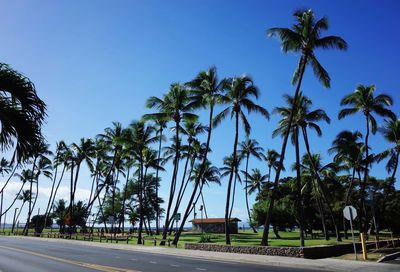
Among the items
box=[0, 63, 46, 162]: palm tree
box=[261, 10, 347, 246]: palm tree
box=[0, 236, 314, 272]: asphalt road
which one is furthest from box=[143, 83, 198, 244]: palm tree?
box=[0, 63, 46, 162]: palm tree

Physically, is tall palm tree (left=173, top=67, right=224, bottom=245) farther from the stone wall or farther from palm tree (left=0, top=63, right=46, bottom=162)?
palm tree (left=0, top=63, right=46, bottom=162)

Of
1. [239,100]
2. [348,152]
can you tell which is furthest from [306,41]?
[348,152]

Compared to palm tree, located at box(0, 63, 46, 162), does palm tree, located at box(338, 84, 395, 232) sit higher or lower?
higher

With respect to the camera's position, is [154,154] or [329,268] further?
[154,154]

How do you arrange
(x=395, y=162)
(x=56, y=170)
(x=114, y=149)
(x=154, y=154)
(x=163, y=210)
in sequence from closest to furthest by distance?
1. (x=395, y=162)
2. (x=114, y=149)
3. (x=154, y=154)
4. (x=56, y=170)
5. (x=163, y=210)

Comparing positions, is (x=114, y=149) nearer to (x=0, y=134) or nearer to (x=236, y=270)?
(x=236, y=270)

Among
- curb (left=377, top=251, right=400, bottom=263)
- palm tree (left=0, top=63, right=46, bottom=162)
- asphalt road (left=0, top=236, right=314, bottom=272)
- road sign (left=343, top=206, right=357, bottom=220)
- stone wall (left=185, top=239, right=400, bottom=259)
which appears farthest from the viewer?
stone wall (left=185, top=239, right=400, bottom=259)

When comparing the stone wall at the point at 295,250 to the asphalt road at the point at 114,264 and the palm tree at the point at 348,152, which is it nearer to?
the asphalt road at the point at 114,264

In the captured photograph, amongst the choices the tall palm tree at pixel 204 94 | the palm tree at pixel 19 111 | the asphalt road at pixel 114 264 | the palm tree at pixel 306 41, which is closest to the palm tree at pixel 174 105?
the tall palm tree at pixel 204 94

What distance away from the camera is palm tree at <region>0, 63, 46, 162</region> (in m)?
4.66

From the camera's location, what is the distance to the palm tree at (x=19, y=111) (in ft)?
15.3

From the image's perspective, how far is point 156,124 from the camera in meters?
44.8

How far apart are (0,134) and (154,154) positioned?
176 feet

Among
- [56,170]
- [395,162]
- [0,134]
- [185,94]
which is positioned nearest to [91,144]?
[56,170]
